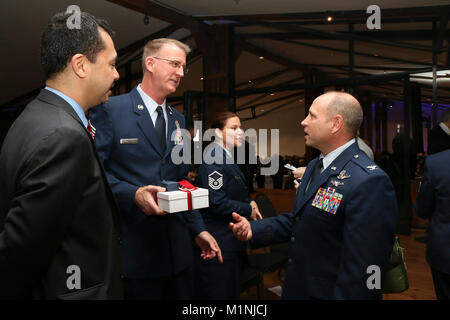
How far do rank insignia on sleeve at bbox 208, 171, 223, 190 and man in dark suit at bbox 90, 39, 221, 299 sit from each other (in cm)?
71

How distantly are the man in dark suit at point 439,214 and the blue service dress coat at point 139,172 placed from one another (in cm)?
162

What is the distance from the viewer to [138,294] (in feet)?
5.48

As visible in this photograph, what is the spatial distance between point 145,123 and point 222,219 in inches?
43.5

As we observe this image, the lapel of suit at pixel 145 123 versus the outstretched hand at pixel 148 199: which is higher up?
the lapel of suit at pixel 145 123

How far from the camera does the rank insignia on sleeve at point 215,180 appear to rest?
8.48 feet

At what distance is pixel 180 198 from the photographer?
58.4 inches

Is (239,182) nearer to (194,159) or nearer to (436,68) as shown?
(194,159)

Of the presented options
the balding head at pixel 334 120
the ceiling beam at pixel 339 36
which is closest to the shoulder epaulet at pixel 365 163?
the balding head at pixel 334 120

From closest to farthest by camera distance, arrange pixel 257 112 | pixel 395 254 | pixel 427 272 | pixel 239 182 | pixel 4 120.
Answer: pixel 395 254
pixel 239 182
pixel 427 272
pixel 257 112
pixel 4 120

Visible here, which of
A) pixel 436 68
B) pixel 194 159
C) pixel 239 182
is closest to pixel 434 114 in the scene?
pixel 436 68

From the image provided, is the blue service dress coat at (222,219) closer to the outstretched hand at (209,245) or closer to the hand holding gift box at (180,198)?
the outstretched hand at (209,245)

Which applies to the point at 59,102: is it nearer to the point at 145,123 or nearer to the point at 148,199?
the point at 148,199

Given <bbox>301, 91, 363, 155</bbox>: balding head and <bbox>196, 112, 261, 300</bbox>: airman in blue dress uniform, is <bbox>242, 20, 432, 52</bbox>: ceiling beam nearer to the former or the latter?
<bbox>196, 112, 261, 300</bbox>: airman in blue dress uniform

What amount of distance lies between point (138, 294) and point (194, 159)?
376 centimetres
